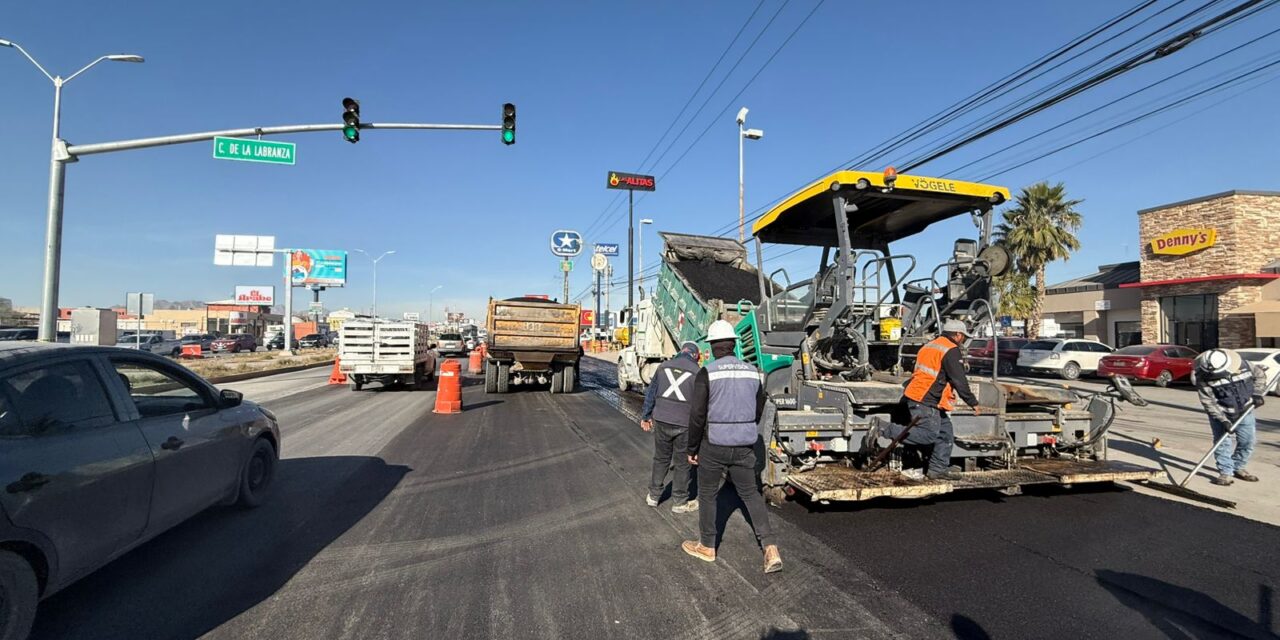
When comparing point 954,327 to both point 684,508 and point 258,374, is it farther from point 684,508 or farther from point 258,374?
point 258,374

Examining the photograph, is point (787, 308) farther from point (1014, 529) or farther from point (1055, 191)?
point (1055, 191)

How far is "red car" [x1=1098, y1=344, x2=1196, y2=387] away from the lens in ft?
62.8

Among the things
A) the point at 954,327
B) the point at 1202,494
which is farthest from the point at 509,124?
the point at 1202,494

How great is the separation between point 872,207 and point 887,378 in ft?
5.98

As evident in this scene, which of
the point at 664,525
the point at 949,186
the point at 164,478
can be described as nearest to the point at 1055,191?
the point at 949,186

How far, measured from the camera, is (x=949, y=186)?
6207 mm

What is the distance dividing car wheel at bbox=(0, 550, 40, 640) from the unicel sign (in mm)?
89205

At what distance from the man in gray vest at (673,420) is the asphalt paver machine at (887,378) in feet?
2.49

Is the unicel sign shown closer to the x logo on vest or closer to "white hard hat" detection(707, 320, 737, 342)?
the x logo on vest

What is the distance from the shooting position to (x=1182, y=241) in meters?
25.0

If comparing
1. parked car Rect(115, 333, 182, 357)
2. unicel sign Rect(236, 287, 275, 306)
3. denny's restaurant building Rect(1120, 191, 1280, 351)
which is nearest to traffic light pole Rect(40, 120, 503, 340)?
parked car Rect(115, 333, 182, 357)

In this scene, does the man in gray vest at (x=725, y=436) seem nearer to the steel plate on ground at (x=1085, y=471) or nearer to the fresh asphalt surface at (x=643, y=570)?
the fresh asphalt surface at (x=643, y=570)

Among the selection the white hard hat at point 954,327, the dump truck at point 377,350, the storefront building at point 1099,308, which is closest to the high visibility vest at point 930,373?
the white hard hat at point 954,327

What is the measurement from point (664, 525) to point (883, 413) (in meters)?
2.52
